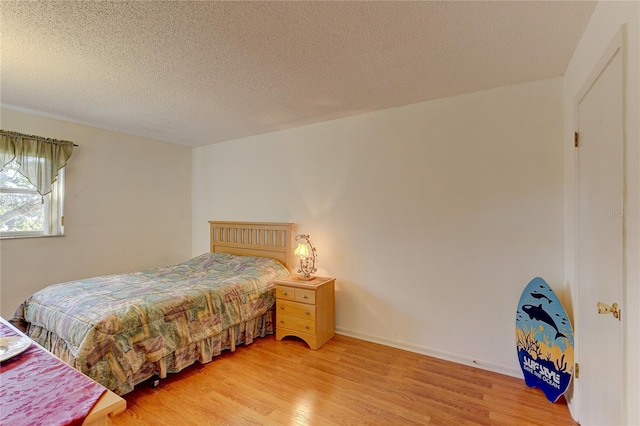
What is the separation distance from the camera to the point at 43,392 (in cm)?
88

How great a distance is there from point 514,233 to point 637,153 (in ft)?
4.79

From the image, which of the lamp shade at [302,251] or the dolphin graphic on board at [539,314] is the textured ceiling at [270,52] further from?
the dolphin graphic on board at [539,314]

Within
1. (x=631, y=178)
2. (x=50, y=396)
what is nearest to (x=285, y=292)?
(x=50, y=396)

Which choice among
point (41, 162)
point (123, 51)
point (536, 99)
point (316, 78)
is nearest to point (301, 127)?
point (316, 78)

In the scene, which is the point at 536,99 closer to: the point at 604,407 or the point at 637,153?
the point at 637,153

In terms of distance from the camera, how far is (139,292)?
2527 mm

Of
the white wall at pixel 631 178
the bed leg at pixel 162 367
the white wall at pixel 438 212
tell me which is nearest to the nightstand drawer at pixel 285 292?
the white wall at pixel 438 212

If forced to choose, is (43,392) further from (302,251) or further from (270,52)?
(302,251)

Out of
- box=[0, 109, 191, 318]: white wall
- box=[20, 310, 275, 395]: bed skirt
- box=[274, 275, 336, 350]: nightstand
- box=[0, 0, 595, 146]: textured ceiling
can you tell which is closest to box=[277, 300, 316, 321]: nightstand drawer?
box=[274, 275, 336, 350]: nightstand

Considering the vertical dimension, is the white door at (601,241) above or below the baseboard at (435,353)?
above

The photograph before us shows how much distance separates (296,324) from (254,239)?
53.6 inches

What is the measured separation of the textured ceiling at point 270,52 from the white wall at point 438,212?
302mm

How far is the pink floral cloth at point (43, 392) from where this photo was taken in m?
0.77

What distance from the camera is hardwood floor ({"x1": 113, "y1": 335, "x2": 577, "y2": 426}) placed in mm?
1897
